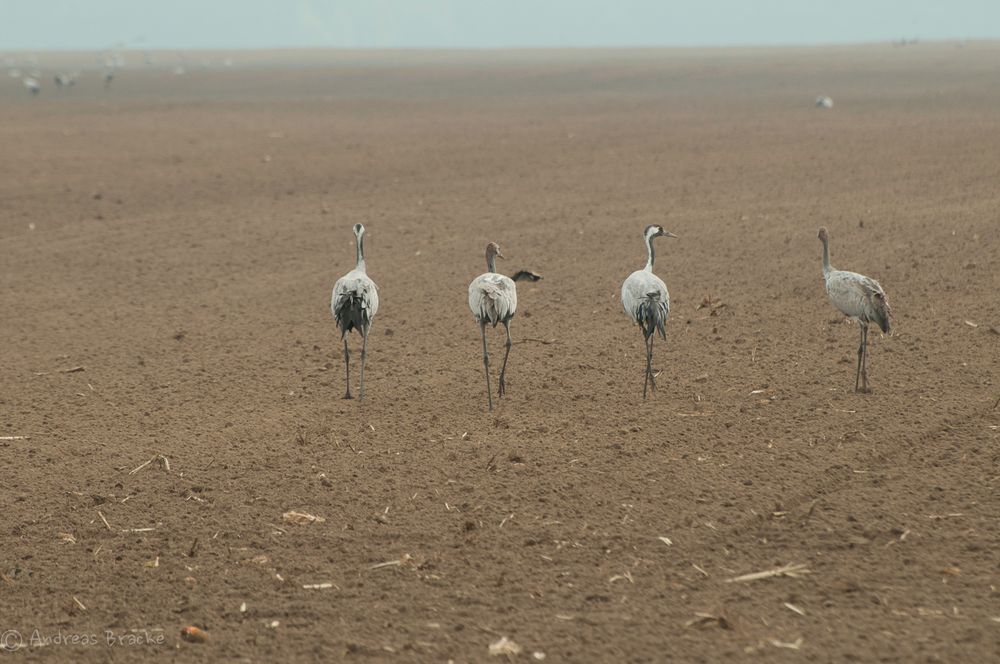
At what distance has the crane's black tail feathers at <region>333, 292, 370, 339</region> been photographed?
10.8 metres

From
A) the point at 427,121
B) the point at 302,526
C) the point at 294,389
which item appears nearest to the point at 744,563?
the point at 302,526

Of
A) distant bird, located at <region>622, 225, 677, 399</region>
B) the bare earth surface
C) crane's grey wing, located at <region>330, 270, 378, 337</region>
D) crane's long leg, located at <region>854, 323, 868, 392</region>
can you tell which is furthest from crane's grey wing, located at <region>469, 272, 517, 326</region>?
crane's long leg, located at <region>854, 323, 868, 392</region>

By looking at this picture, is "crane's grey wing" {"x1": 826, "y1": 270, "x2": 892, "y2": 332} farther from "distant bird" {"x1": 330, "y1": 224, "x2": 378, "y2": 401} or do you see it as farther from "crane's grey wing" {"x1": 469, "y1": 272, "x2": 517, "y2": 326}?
"distant bird" {"x1": 330, "y1": 224, "x2": 378, "y2": 401}

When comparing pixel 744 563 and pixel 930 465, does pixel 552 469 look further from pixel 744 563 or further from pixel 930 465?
pixel 930 465

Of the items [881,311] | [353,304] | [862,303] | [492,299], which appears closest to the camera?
[881,311]

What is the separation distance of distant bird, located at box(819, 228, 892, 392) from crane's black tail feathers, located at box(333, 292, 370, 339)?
4259 millimetres

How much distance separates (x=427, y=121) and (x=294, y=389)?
27.0m

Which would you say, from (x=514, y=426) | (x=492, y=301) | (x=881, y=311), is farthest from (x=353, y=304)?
(x=881, y=311)

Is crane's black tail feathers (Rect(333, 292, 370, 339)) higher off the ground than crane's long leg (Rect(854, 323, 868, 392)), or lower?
higher

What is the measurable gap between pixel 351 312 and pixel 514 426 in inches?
79.5

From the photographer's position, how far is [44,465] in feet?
30.1

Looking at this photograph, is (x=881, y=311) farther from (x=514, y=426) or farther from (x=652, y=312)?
(x=514, y=426)

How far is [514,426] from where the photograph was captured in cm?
983

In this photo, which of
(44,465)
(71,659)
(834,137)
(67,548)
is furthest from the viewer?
(834,137)
